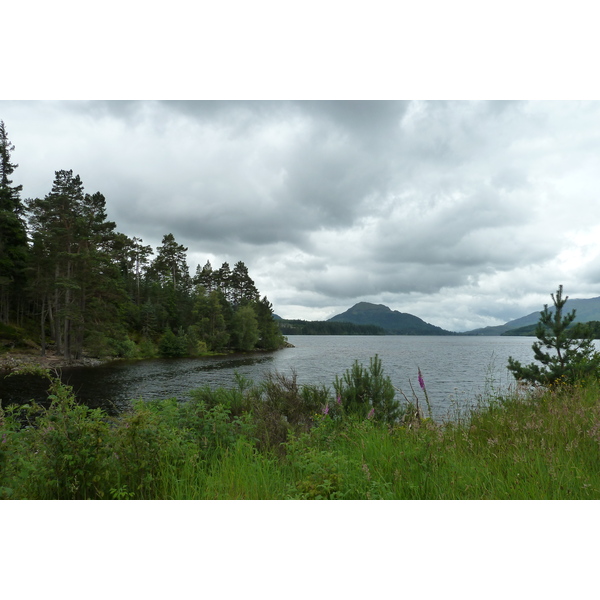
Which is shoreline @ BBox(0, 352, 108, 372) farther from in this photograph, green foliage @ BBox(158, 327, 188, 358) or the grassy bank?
the grassy bank

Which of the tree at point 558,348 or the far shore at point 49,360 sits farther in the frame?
the far shore at point 49,360

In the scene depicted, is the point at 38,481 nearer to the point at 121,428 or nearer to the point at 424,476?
the point at 121,428

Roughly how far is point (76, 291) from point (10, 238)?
11.2m

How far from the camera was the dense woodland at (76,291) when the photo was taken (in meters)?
32.6

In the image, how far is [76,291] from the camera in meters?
35.3

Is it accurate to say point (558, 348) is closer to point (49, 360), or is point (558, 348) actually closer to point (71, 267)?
point (71, 267)

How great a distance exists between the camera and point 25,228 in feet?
130

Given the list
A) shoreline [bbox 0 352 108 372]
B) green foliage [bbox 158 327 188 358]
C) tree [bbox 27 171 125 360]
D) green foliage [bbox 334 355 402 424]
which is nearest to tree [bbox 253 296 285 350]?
green foliage [bbox 158 327 188 358]

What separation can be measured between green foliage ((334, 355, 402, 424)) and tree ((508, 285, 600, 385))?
3.91m

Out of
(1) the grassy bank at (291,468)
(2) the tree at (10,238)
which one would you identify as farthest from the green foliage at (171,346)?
(1) the grassy bank at (291,468)

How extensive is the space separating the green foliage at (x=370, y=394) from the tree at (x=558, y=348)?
391cm

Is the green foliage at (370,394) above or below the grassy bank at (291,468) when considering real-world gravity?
below

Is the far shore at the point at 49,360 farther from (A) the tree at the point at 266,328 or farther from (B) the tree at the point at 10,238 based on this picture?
(A) the tree at the point at 266,328

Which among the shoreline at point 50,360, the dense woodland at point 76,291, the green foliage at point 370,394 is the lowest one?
the shoreline at point 50,360
